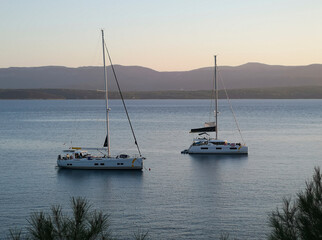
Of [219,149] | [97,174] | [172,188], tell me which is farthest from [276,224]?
[219,149]

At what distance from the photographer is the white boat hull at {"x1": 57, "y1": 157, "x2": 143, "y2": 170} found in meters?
50.0

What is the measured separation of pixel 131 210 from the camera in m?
35.3

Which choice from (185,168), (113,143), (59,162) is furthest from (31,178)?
(113,143)

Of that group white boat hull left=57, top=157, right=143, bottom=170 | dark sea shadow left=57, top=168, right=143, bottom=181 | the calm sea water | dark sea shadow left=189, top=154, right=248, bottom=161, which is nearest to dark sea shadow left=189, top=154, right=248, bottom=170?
dark sea shadow left=189, top=154, right=248, bottom=161

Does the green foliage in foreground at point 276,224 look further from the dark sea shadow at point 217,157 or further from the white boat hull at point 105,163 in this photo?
the dark sea shadow at point 217,157

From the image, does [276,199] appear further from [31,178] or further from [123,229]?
[31,178]

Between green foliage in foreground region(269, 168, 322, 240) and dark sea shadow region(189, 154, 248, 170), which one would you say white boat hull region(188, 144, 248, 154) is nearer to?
dark sea shadow region(189, 154, 248, 170)

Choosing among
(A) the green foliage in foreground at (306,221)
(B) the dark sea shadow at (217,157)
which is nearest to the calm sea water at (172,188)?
(B) the dark sea shadow at (217,157)

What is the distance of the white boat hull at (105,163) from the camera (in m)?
50.0

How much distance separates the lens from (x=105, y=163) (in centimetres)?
5025

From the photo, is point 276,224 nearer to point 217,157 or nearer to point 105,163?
point 105,163

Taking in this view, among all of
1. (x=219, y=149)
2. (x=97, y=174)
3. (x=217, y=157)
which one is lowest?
(x=97, y=174)

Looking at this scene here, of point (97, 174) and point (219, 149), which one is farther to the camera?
point (219, 149)

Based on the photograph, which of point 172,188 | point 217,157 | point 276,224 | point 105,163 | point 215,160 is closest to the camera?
point 276,224
